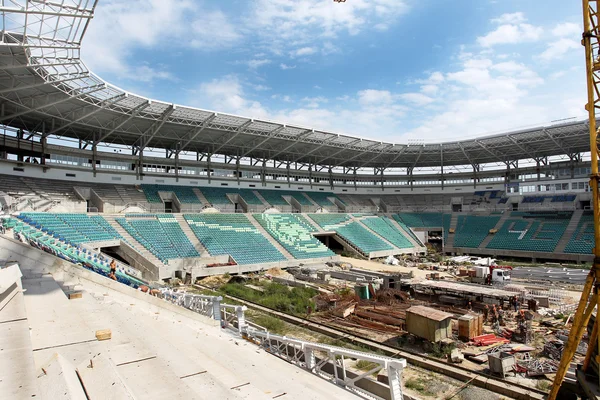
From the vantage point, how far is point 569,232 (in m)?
34.5

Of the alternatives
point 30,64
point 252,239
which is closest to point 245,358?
point 30,64

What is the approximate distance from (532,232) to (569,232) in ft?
9.93

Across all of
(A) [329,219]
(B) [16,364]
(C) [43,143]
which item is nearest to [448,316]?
(B) [16,364]

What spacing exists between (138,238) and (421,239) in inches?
1226

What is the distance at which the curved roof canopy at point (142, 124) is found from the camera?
49.8 feet

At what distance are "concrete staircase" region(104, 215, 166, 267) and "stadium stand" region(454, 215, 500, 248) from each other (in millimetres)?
31503

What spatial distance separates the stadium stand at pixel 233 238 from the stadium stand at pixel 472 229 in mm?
22364

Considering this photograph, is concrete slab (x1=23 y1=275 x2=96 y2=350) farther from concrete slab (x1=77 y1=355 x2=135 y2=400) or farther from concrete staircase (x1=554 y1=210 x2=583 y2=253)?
concrete staircase (x1=554 y1=210 x2=583 y2=253)

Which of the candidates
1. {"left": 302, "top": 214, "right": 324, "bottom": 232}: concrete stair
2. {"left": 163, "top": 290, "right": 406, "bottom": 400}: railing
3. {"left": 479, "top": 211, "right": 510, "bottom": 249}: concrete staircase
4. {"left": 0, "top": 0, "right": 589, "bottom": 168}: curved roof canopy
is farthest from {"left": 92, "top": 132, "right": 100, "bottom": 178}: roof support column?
{"left": 479, "top": 211, "right": 510, "bottom": 249}: concrete staircase

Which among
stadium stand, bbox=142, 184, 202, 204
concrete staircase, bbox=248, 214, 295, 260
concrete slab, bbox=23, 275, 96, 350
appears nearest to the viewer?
concrete slab, bbox=23, 275, 96, 350

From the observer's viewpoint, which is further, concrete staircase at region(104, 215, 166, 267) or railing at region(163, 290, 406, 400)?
concrete staircase at region(104, 215, 166, 267)

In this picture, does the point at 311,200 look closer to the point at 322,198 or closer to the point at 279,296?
the point at 322,198

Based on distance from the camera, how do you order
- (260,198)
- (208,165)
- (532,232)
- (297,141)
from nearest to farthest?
(297,141), (532,232), (208,165), (260,198)

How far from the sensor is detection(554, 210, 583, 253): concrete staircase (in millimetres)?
33250
